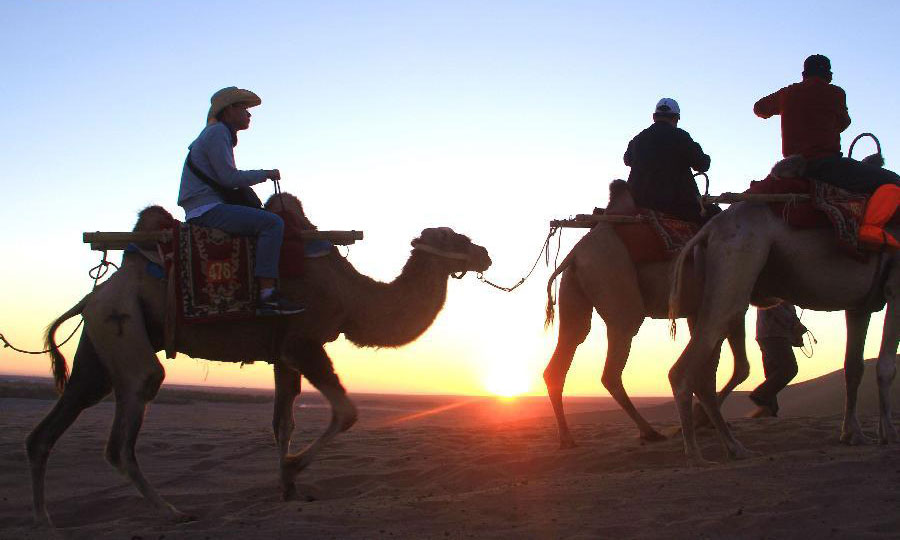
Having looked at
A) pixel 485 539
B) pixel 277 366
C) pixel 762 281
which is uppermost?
pixel 762 281

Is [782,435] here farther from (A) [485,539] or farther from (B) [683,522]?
(A) [485,539]

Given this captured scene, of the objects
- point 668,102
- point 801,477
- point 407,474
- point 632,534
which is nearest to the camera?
point 632,534

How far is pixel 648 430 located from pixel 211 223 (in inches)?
193

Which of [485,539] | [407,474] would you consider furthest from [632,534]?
[407,474]

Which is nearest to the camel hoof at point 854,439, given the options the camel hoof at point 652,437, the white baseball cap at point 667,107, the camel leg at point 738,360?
the camel leg at point 738,360

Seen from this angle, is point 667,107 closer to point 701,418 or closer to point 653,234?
point 653,234

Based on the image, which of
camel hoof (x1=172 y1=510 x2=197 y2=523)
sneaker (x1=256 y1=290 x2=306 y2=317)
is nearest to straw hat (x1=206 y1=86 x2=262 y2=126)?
sneaker (x1=256 y1=290 x2=306 y2=317)

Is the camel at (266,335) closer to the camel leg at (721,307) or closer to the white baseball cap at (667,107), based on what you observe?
the camel leg at (721,307)

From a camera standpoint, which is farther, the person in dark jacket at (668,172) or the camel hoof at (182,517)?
the person in dark jacket at (668,172)

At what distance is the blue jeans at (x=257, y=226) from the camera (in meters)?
7.13

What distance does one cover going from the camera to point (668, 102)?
32.8 ft

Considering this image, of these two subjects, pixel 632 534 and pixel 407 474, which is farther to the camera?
pixel 407 474

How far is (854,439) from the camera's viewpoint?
789 centimetres

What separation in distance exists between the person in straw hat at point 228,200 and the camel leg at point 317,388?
372mm
